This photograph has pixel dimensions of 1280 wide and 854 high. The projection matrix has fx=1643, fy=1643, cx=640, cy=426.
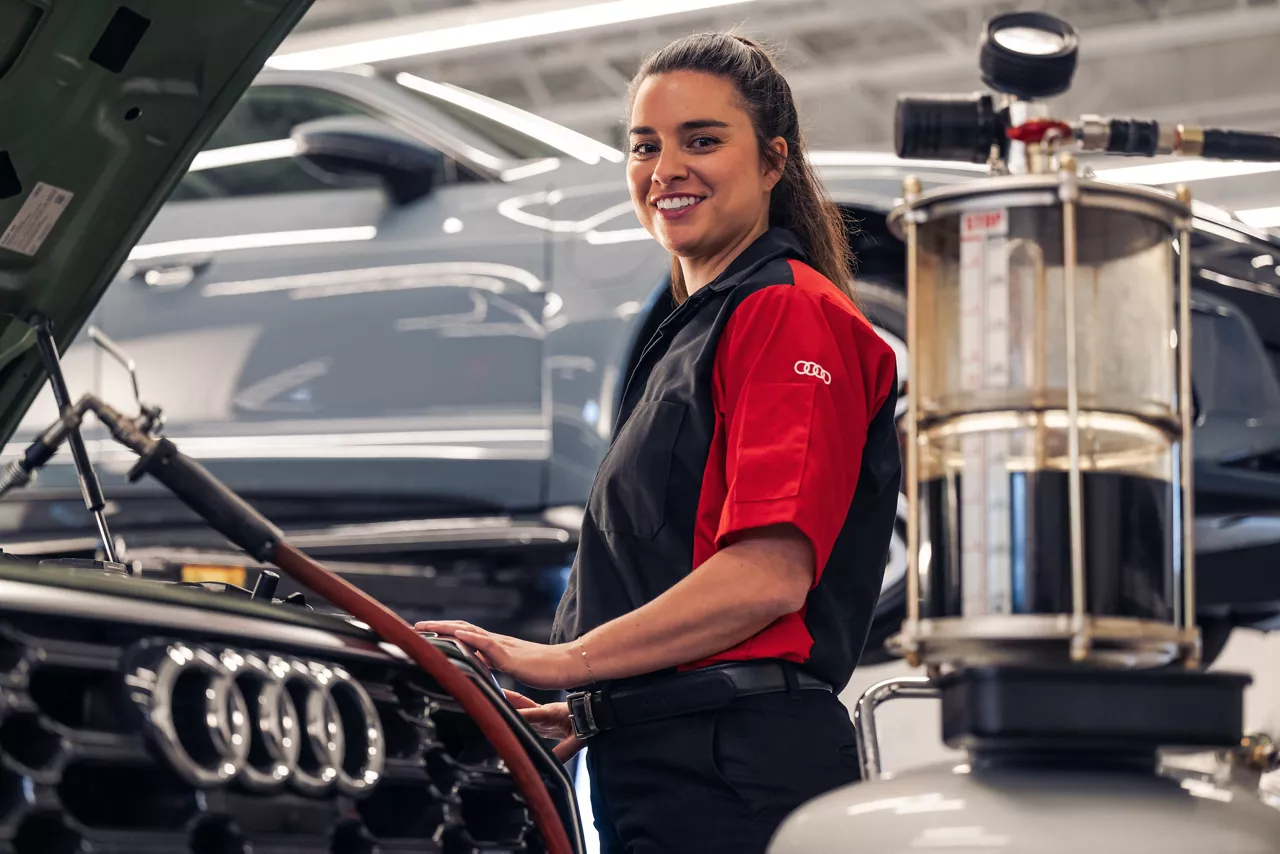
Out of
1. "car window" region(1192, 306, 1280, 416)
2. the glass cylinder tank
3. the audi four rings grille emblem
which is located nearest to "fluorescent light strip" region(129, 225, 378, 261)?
"car window" region(1192, 306, 1280, 416)

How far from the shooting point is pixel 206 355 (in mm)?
3885

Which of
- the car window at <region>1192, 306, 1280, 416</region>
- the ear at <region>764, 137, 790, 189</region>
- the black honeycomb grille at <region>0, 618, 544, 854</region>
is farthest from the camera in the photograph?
the car window at <region>1192, 306, 1280, 416</region>

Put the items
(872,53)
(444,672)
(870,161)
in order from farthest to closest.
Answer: (872,53)
(870,161)
(444,672)

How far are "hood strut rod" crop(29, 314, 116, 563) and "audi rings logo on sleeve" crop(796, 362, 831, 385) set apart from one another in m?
0.70

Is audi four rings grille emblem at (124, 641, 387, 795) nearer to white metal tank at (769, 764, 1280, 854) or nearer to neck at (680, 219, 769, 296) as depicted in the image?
white metal tank at (769, 764, 1280, 854)

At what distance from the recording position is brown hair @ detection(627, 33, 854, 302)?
5.43ft

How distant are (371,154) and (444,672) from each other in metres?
2.64

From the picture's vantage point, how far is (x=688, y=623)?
1361 mm

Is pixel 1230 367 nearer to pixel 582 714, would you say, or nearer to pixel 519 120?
pixel 519 120

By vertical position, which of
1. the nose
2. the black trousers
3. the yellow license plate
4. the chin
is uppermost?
the nose

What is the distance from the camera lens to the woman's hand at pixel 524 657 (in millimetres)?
1346

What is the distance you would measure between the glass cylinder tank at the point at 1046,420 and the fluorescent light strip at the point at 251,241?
2.69 m

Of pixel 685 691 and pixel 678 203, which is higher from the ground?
pixel 678 203

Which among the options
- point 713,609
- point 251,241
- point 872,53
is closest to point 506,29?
point 872,53
